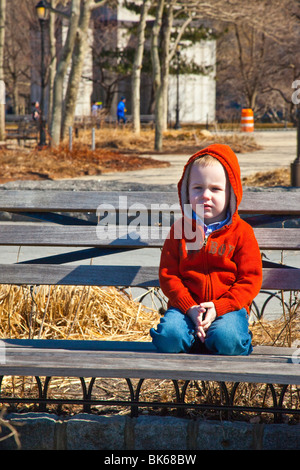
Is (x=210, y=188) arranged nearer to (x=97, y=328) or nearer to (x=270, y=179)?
(x=97, y=328)

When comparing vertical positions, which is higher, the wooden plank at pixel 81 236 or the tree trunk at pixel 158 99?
the tree trunk at pixel 158 99

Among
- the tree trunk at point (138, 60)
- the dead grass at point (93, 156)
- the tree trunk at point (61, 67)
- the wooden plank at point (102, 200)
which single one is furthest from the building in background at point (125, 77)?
the wooden plank at point (102, 200)

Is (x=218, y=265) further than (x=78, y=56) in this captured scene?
No

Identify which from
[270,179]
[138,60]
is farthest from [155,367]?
[138,60]

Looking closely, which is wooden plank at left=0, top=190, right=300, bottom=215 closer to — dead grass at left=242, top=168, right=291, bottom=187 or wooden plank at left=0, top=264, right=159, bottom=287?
wooden plank at left=0, top=264, right=159, bottom=287

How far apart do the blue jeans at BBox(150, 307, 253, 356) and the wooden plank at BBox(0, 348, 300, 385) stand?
0.08 metres

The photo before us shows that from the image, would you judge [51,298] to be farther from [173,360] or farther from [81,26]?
[81,26]

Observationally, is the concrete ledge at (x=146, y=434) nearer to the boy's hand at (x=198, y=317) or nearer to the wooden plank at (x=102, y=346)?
the wooden plank at (x=102, y=346)

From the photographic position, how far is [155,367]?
293 centimetres

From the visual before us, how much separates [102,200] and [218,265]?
3.01 ft

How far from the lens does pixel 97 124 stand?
27172 millimetres

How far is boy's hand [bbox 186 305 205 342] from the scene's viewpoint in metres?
3.20

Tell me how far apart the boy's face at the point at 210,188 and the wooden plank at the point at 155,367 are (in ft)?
2.37

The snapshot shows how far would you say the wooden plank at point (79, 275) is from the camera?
12.5 feet
